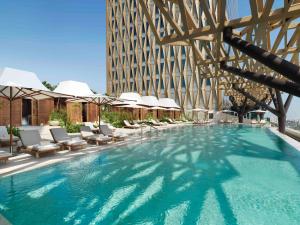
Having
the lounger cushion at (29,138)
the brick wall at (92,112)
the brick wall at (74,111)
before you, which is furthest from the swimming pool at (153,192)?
the brick wall at (92,112)

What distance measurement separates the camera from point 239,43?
6367mm

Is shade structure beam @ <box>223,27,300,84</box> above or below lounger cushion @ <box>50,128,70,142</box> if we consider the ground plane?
→ above

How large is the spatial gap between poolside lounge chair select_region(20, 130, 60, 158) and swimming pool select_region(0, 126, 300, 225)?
1.21 meters

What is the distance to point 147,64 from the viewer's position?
44.6 meters

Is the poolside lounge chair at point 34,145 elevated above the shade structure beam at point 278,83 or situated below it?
below

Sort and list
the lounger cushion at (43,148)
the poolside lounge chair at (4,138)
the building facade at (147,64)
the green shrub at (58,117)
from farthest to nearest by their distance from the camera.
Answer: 1. the building facade at (147,64)
2. the green shrub at (58,117)
3. the poolside lounge chair at (4,138)
4. the lounger cushion at (43,148)

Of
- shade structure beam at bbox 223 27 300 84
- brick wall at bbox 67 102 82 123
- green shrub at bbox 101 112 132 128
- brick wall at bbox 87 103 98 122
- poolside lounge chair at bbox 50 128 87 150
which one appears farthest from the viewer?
brick wall at bbox 87 103 98 122

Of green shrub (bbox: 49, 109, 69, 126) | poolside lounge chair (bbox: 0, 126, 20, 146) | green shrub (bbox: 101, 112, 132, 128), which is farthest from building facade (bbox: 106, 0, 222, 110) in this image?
poolside lounge chair (bbox: 0, 126, 20, 146)

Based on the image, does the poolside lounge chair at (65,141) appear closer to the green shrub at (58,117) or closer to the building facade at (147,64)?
the green shrub at (58,117)

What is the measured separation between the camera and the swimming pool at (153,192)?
Result: 416 centimetres

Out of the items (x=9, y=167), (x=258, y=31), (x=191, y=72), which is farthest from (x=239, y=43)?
(x=191, y=72)

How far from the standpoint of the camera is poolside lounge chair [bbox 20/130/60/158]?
26.1 ft

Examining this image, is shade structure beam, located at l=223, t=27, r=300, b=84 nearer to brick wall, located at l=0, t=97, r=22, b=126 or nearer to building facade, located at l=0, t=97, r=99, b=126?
building facade, located at l=0, t=97, r=99, b=126

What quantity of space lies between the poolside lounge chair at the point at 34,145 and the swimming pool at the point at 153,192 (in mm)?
1206
